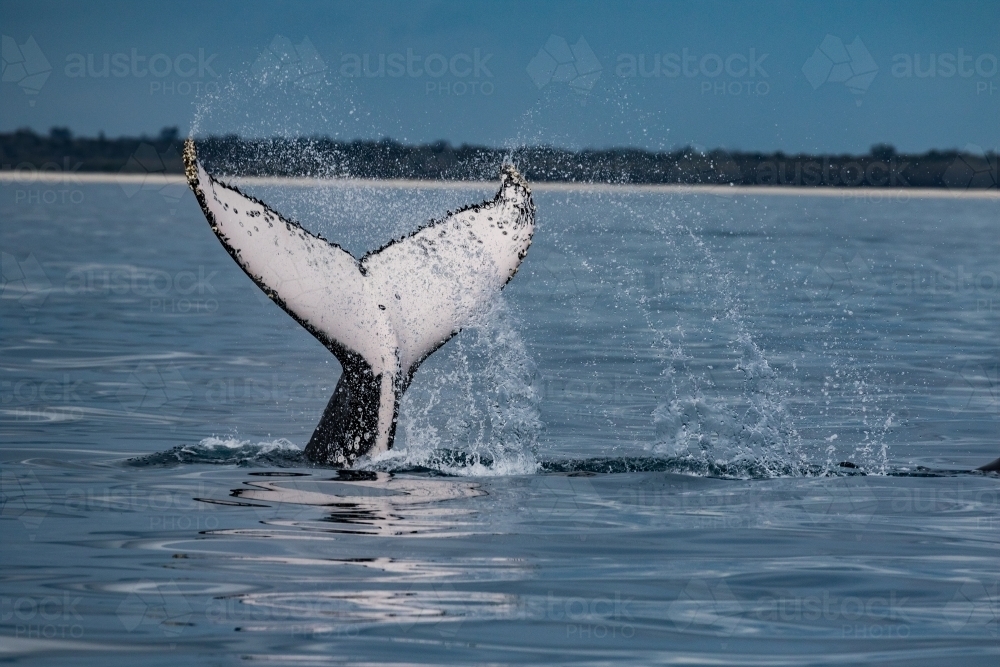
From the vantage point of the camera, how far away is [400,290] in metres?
9.39

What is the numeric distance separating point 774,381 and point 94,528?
9.76 m

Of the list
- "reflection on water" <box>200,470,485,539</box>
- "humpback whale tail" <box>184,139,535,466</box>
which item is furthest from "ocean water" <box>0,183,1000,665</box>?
"humpback whale tail" <box>184,139,535,466</box>

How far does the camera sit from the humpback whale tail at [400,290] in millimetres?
9117

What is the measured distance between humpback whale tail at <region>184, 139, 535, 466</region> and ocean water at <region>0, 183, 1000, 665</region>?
0.53m

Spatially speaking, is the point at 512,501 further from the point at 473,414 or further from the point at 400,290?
the point at 473,414

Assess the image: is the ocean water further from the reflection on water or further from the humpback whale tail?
the humpback whale tail

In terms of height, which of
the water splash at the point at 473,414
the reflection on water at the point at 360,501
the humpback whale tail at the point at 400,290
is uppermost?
the humpback whale tail at the point at 400,290

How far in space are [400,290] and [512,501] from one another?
60.5 inches

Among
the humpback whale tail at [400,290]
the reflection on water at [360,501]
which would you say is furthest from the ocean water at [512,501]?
the humpback whale tail at [400,290]

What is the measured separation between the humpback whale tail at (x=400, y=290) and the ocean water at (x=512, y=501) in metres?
0.53

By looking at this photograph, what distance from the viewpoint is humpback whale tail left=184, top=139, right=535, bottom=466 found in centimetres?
912

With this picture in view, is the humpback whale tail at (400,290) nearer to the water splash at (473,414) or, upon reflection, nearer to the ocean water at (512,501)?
the water splash at (473,414)

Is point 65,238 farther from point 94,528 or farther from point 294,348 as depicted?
point 94,528

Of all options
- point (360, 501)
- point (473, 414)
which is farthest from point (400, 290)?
point (473, 414)
